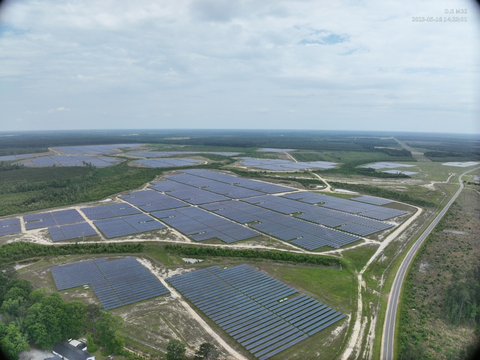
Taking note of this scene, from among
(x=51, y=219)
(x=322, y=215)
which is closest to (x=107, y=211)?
(x=51, y=219)

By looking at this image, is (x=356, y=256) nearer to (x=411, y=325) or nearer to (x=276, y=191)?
(x=411, y=325)

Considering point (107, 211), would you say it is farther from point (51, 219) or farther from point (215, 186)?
point (215, 186)

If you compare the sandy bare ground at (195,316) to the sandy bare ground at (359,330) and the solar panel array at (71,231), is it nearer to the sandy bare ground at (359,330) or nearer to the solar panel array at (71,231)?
the sandy bare ground at (359,330)

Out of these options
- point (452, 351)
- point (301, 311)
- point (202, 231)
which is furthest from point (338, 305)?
point (202, 231)

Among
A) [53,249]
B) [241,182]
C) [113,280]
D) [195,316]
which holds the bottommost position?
[195,316]

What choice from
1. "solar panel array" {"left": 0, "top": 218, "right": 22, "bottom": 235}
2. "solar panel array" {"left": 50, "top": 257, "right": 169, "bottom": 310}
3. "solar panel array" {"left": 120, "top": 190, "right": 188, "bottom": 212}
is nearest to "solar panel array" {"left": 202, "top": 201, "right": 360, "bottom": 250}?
"solar panel array" {"left": 120, "top": 190, "right": 188, "bottom": 212}

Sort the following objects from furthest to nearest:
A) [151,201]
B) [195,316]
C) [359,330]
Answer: [151,201], [195,316], [359,330]

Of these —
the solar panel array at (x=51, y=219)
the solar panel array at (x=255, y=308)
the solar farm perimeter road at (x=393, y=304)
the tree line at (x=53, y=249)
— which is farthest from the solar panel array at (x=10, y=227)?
the solar farm perimeter road at (x=393, y=304)

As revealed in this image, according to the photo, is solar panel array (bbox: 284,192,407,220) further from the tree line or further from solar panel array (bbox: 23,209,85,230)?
solar panel array (bbox: 23,209,85,230)
